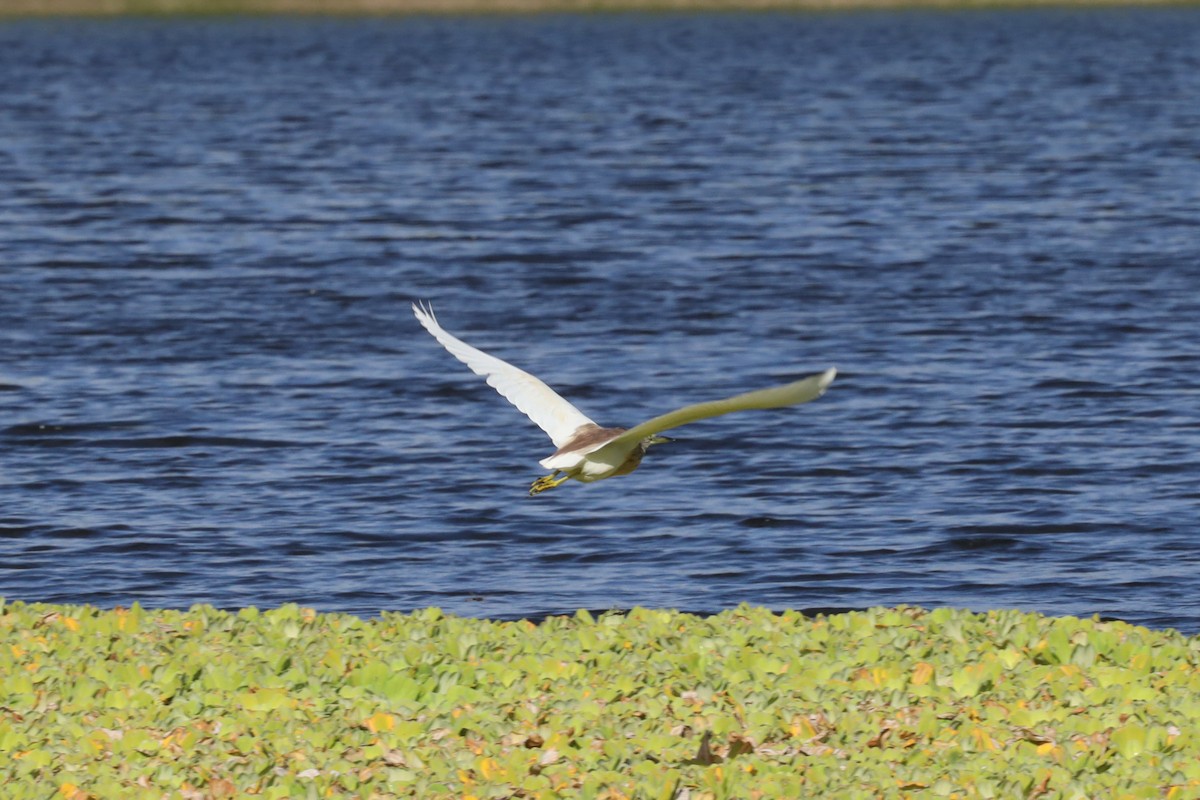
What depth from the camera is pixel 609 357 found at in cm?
2247

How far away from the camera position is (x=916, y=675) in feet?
33.2

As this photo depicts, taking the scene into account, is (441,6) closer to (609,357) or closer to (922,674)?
(609,357)

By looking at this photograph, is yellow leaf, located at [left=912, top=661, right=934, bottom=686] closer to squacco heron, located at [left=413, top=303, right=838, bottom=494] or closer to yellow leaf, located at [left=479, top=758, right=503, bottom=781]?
squacco heron, located at [left=413, top=303, right=838, bottom=494]

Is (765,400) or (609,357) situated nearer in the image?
(765,400)

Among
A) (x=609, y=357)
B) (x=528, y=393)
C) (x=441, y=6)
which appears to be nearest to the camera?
(x=528, y=393)

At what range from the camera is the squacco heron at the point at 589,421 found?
7953 millimetres

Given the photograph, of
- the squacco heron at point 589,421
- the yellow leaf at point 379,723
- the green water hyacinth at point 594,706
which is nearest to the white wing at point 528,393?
the squacco heron at point 589,421

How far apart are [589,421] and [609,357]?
470 inches

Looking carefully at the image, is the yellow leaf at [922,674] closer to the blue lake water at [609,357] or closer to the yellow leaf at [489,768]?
the yellow leaf at [489,768]

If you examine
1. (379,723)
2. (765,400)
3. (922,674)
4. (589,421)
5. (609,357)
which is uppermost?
(765,400)

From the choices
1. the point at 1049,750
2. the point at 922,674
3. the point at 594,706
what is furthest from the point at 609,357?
the point at 1049,750

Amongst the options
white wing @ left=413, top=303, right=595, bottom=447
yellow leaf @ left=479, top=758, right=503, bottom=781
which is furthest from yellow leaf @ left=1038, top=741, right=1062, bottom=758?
white wing @ left=413, top=303, right=595, bottom=447

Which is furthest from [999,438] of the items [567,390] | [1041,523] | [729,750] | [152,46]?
[152,46]

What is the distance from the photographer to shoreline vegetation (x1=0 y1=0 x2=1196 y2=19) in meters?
115
